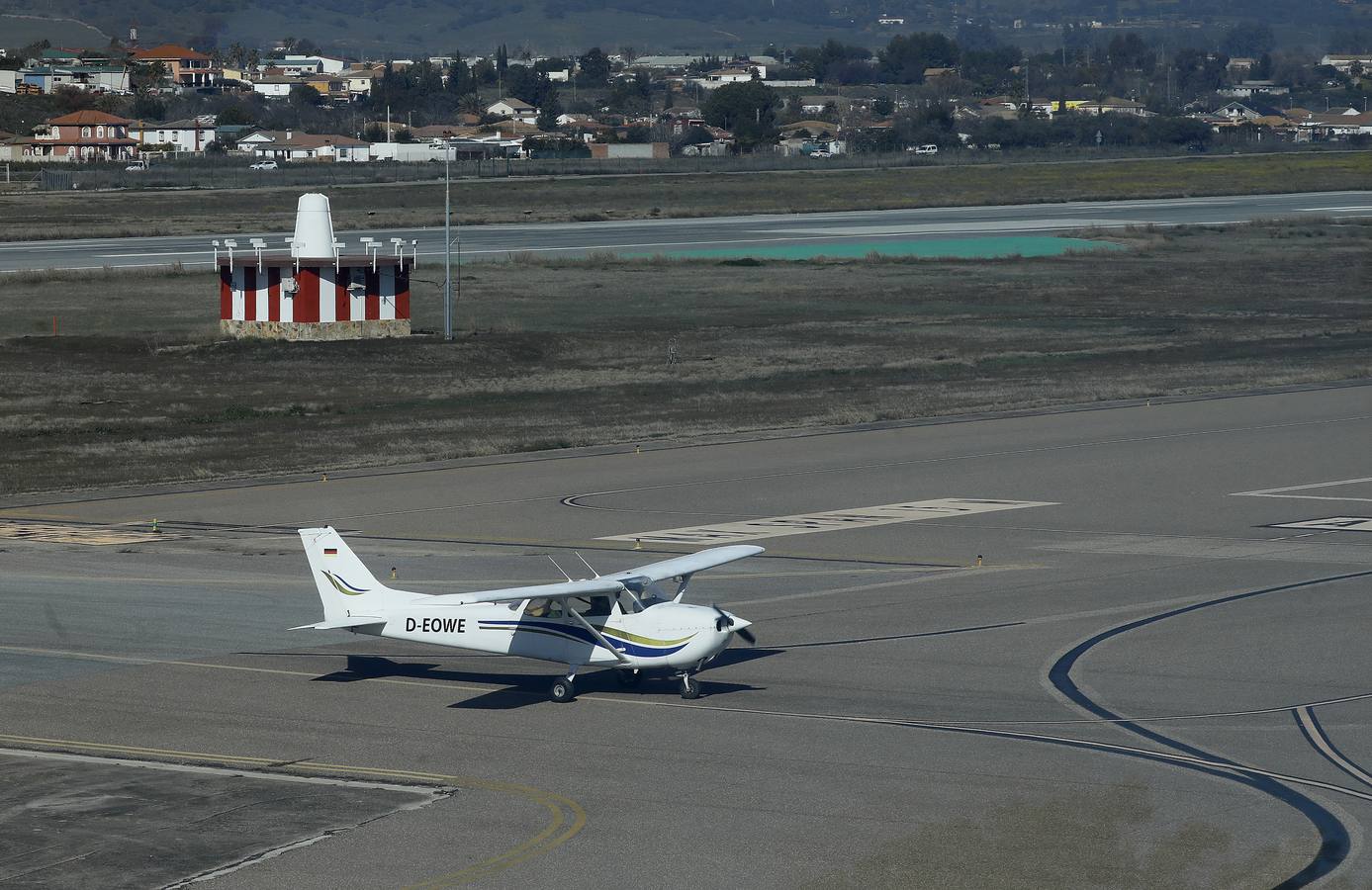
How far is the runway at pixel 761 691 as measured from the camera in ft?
72.4

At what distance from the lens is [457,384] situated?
7169 centimetres

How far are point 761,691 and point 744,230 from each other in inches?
4966

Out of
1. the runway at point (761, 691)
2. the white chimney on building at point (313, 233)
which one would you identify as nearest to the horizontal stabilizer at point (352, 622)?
the runway at point (761, 691)

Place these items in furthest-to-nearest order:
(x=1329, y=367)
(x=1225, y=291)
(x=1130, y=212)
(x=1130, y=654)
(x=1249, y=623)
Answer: (x=1130, y=212), (x=1225, y=291), (x=1329, y=367), (x=1249, y=623), (x=1130, y=654)

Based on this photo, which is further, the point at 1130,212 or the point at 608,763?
the point at 1130,212

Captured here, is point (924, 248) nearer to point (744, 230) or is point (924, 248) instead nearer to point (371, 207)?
point (744, 230)

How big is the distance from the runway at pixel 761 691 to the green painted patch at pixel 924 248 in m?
79.9

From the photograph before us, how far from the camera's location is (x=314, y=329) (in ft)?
267

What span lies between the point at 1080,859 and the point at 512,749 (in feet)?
29.7

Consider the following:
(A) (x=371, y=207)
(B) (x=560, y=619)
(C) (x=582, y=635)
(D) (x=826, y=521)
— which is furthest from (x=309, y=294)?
(A) (x=371, y=207)

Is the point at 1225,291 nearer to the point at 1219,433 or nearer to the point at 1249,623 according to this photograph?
the point at 1219,433

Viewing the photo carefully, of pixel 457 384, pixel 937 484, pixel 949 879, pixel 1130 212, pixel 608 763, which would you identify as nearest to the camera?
pixel 949 879

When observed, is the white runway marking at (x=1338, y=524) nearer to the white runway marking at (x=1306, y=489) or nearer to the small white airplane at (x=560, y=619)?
the white runway marking at (x=1306, y=489)

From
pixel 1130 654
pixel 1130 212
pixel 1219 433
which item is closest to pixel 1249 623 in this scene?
pixel 1130 654
